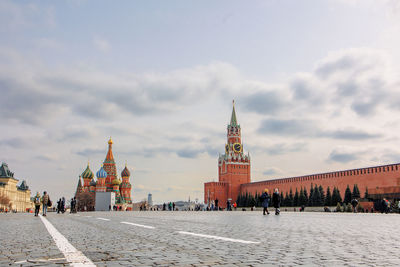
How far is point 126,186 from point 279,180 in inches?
1654

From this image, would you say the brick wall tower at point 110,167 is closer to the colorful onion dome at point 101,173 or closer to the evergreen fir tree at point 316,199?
the colorful onion dome at point 101,173

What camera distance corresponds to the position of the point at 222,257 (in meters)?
3.63

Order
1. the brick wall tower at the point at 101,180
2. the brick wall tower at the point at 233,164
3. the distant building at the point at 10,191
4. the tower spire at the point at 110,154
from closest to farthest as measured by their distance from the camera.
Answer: the brick wall tower at the point at 101,180 < the tower spire at the point at 110,154 < the distant building at the point at 10,191 < the brick wall tower at the point at 233,164

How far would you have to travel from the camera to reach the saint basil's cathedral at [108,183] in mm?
98250

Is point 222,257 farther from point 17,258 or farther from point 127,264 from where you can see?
point 17,258

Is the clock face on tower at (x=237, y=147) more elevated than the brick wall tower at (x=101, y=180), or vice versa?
the clock face on tower at (x=237, y=147)

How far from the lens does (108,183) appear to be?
103062 mm

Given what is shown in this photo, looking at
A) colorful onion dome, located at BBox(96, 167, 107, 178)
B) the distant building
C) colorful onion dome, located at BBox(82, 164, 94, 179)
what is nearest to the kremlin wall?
colorful onion dome, located at BBox(96, 167, 107, 178)

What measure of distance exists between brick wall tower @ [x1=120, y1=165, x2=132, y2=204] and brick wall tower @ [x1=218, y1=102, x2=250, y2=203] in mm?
26932

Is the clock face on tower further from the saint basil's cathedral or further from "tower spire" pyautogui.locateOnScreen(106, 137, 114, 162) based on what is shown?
"tower spire" pyautogui.locateOnScreen(106, 137, 114, 162)

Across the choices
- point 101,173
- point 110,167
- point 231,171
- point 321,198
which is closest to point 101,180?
point 101,173

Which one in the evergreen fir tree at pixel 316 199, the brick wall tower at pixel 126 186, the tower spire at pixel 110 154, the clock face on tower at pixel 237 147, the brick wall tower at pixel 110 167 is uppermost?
the clock face on tower at pixel 237 147

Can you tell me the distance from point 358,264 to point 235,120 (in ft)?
415

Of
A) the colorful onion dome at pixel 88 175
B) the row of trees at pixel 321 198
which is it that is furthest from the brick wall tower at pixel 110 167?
the row of trees at pixel 321 198
